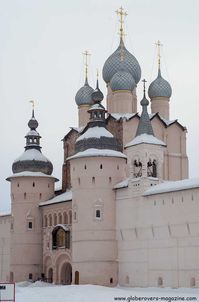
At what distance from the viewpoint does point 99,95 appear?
38.2m

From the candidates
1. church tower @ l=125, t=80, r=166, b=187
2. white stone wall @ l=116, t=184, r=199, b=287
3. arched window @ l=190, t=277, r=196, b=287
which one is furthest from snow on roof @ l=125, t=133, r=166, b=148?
arched window @ l=190, t=277, r=196, b=287

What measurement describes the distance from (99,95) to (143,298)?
50.5ft

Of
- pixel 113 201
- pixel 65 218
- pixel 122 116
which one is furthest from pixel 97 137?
pixel 65 218

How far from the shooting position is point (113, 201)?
116 feet

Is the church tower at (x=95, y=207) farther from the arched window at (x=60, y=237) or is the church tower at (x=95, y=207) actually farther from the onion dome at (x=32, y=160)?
the onion dome at (x=32, y=160)

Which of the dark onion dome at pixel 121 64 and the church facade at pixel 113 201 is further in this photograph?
the dark onion dome at pixel 121 64

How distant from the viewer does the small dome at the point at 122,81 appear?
136 ft

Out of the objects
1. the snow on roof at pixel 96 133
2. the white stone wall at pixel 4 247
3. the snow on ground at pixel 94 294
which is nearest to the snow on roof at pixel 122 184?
the snow on roof at pixel 96 133

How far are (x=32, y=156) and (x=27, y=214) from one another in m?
3.75

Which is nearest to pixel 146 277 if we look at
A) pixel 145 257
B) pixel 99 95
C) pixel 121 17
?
pixel 145 257

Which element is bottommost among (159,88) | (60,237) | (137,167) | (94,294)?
(94,294)

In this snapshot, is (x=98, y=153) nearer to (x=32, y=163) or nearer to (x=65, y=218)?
(x=65, y=218)

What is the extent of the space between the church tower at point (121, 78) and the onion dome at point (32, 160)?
5.34 m

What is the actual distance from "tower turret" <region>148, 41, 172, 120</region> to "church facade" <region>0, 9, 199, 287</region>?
7cm
